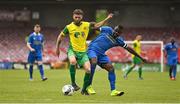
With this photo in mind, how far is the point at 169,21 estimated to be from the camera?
4731 centimetres

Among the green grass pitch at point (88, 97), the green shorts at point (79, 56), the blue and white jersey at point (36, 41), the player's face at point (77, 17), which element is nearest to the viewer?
the green grass pitch at point (88, 97)

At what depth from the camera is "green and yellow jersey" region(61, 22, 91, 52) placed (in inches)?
595

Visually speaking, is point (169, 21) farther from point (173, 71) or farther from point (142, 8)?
point (173, 71)

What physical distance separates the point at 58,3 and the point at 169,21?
32.2 feet

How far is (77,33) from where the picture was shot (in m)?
15.1

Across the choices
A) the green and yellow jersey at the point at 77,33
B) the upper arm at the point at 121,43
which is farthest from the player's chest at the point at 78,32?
the upper arm at the point at 121,43

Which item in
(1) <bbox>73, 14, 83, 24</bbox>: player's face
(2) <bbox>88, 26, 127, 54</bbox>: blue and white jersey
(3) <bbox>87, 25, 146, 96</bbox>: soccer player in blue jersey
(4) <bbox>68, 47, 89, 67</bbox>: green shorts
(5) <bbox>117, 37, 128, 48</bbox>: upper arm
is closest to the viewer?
(1) <bbox>73, 14, 83, 24</bbox>: player's face

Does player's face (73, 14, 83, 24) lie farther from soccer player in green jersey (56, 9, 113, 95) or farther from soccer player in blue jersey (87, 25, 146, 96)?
soccer player in blue jersey (87, 25, 146, 96)

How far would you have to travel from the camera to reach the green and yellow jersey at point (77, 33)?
15109 mm

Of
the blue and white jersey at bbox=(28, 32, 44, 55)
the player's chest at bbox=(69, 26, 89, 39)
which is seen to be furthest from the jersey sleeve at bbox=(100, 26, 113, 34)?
the blue and white jersey at bbox=(28, 32, 44, 55)

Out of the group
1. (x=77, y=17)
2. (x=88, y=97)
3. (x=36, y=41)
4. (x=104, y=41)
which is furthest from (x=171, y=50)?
(x=88, y=97)

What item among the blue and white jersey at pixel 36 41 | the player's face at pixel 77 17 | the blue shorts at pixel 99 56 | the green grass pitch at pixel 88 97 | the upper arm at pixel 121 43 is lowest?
the green grass pitch at pixel 88 97

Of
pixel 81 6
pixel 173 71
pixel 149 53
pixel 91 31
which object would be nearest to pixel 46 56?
pixel 81 6

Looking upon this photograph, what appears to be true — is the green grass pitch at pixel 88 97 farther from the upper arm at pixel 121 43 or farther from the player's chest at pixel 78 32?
the player's chest at pixel 78 32
